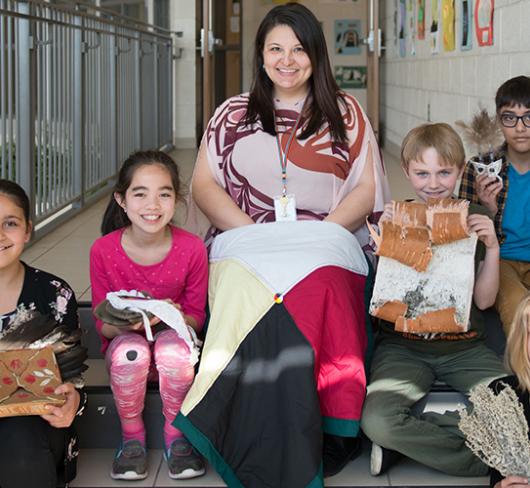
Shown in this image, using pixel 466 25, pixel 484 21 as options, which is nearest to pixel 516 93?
pixel 484 21

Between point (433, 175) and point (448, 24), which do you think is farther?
point (448, 24)

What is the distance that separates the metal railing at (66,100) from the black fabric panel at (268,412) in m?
2.23

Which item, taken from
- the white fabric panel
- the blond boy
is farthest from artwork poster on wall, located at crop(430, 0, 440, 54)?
the white fabric panel

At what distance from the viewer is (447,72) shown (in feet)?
19.8

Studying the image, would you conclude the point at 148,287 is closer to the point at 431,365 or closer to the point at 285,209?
the point at 285,209

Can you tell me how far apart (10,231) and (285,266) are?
0.78 metres

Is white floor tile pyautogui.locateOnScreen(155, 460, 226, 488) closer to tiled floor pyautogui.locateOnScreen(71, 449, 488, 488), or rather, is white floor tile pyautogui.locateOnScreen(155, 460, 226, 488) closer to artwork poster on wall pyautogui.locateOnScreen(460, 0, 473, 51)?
tiled floor pyautogui.locateOnScreen(71, 449, 488, 488)

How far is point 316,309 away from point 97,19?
4.20m

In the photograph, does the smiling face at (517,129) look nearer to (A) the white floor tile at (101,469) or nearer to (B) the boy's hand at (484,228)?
(B) the boy's hand at (484,228)

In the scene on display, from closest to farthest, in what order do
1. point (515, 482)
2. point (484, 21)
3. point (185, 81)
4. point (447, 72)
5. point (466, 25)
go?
1. point (515, 482)
2. point (484, 21)
3. point (466, 25)
4. point (447, 72)
5. point (185, 81)

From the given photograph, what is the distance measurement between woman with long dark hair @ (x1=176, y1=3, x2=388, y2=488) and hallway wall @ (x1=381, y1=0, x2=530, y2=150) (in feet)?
4.34

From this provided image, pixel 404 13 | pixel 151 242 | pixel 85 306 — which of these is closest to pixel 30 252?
pixel 85 306

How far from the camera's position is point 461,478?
8.12ft

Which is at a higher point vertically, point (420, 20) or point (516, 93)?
point (420, 20)
